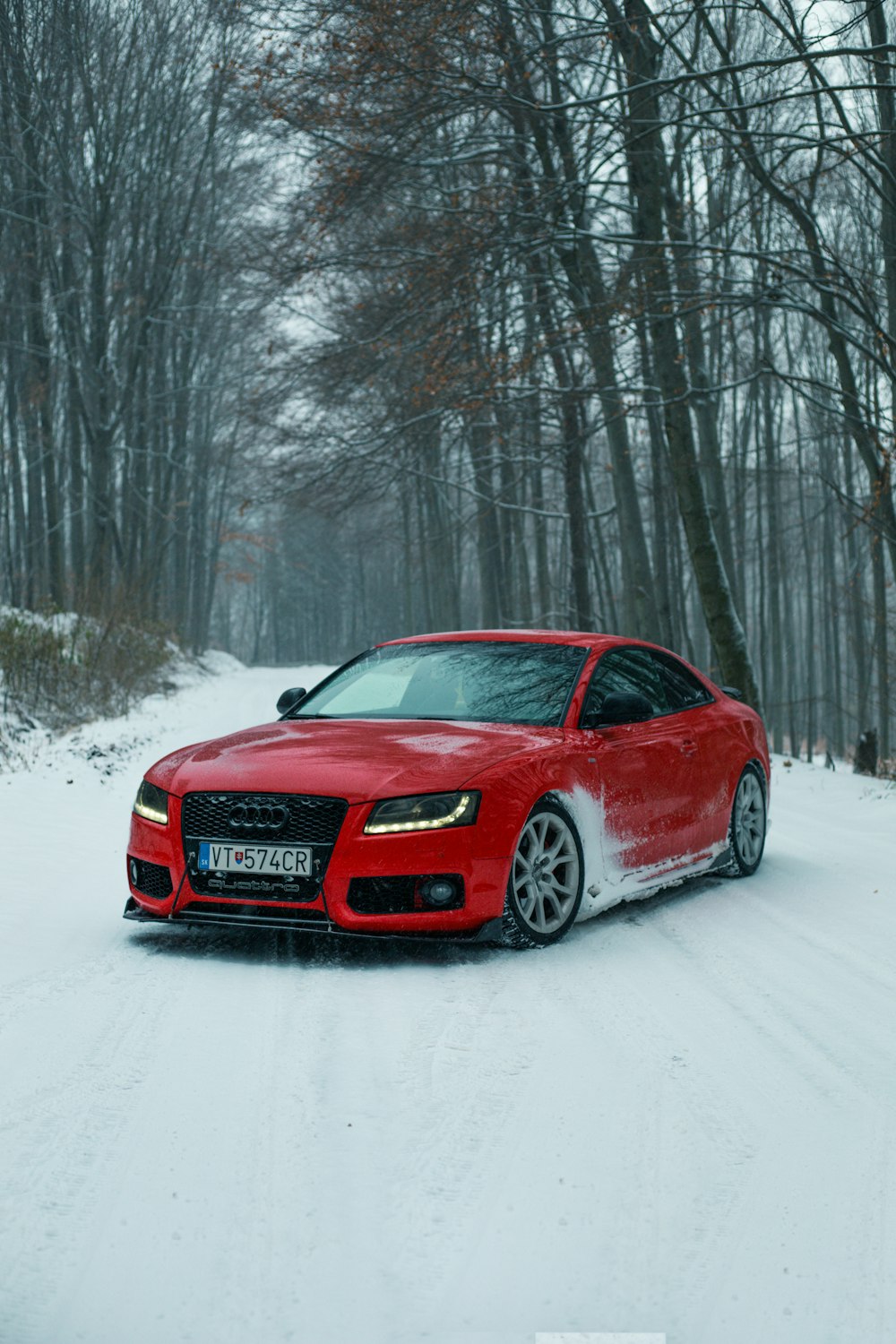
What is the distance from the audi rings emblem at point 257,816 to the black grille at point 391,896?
0.42 meters

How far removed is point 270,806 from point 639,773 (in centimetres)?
210

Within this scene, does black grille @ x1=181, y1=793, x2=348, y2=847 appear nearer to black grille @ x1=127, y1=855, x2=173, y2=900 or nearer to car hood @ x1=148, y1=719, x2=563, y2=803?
car hood @ x1=148, y1=719, x2=563, y2=803

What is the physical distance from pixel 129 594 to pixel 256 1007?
17.4 metres

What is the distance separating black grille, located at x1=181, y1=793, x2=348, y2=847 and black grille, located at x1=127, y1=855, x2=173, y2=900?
Answer: 0.81ft

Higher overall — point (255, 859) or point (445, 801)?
point (445, 801)

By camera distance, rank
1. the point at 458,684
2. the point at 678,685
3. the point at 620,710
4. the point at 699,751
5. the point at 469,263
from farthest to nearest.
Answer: the point at 469,263 < the point at 678,685 < the point at 699,751 < the point at 458,684 < the point at 620,710

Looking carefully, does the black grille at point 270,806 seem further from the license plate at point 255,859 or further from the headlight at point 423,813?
the headlight at point 423,813

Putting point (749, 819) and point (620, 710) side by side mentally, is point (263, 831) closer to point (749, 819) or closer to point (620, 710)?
point (620, 710)

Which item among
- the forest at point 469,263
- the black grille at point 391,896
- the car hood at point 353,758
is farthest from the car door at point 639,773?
the forest at point 469,263

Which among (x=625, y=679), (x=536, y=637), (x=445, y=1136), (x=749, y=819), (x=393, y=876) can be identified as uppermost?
(x=536, y=637)

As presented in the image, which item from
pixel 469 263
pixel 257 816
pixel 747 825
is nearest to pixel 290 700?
pixel 257 816

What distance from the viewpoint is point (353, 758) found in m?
6.30

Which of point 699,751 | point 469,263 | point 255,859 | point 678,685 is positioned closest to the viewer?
point 255,859

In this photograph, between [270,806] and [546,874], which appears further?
[546,874]
